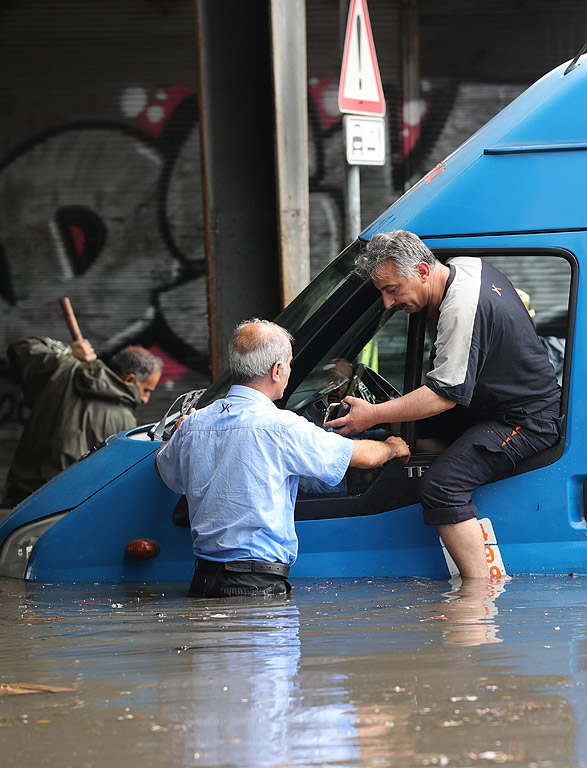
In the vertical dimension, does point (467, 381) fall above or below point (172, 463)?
above

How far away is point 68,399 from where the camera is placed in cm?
758

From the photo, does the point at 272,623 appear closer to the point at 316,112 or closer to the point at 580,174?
Result: the point at 580,174

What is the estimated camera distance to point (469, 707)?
2861 millimetres

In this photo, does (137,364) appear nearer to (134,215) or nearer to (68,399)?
(68,399)

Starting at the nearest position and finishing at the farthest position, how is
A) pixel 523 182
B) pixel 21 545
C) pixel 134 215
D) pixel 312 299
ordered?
pixel 523 182 → pixel 312 299 → pixel 21 545 → pixel 134 215

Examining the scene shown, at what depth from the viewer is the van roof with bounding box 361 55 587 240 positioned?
4406 millimetres

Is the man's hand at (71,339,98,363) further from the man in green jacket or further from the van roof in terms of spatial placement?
the van roof

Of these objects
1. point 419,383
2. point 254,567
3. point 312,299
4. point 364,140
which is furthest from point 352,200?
point 254,567

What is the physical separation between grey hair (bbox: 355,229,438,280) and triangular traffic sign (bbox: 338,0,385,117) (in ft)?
8.69

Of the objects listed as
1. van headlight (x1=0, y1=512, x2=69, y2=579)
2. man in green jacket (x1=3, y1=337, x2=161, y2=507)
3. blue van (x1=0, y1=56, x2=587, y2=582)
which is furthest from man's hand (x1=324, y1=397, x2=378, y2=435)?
man in green jacket (x1=3, y1=337, x2=161, y2=507)

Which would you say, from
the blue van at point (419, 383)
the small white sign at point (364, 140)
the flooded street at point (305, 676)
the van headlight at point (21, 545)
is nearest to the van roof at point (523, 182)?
the blue van at point (419, 383)

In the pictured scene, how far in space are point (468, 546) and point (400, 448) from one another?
450 millimetres

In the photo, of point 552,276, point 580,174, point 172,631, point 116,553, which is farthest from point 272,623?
point 580,174

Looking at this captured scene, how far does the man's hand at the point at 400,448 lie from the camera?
14.4ft
